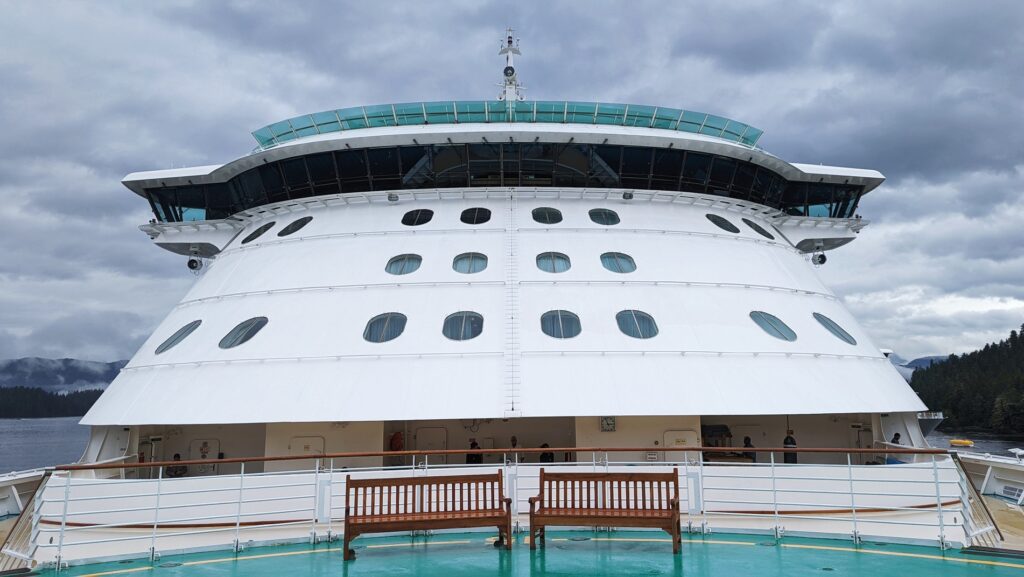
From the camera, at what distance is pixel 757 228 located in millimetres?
17188

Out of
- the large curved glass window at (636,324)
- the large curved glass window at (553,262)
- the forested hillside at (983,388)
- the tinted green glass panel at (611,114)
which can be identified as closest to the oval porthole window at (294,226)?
the large curved glass window at (553,262)

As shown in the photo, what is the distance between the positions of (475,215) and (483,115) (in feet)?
10.6

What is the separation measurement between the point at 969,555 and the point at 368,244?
1175 centimetres

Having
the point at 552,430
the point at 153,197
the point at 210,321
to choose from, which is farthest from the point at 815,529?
the point at 153,197

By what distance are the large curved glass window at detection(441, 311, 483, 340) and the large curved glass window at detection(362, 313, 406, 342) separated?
83cm

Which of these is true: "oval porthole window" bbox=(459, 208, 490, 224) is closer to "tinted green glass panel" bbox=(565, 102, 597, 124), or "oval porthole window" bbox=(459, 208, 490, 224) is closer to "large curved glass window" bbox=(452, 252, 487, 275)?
"large curved glass window" bbox=(452, 252, 487, 275)

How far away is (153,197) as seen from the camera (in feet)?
62.4

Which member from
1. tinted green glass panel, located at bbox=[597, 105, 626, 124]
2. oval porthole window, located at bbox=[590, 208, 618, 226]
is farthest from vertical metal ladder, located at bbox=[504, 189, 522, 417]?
tinted green glass panel, located at bbox=[597, 105, 626, 124]

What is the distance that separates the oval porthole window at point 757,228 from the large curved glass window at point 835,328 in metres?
3.15

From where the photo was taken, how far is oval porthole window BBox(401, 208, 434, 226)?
15633 millimetres

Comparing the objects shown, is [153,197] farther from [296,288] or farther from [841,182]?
[841,182]

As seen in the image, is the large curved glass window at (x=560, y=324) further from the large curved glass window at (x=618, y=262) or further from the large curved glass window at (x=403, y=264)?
the large curved glass window at (x=403, y=264)

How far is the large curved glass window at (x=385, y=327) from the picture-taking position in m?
12.7

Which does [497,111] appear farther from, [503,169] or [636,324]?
[636,324]
